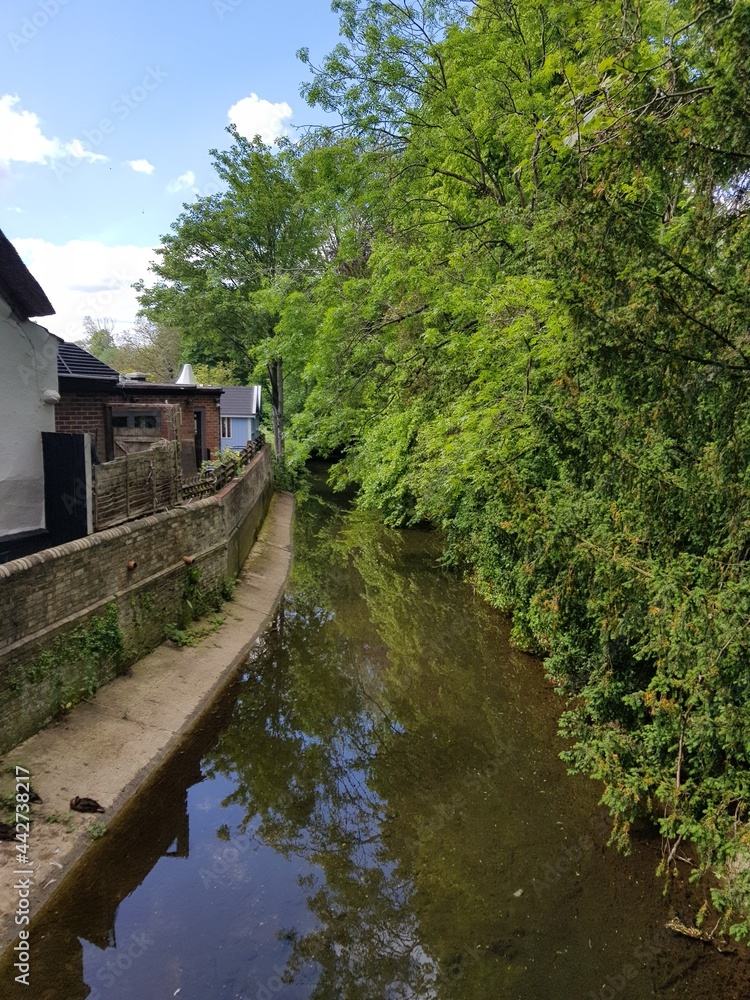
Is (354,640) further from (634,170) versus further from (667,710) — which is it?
(634,170)

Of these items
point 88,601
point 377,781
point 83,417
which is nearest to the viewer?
point 377,781

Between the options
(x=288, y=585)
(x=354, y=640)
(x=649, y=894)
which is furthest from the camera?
(x=288, y=585)

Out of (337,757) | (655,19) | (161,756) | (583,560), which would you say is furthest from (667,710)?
(655,19)

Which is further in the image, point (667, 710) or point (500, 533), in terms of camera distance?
point (500, 533)

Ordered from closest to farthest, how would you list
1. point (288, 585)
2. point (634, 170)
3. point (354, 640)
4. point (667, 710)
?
point (634, 170) → point (667, 710) → point (354, 640) → point (288, 585)

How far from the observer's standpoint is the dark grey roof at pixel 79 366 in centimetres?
1220

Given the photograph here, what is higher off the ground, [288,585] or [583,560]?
[583,560]

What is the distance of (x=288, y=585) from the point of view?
52.6ft

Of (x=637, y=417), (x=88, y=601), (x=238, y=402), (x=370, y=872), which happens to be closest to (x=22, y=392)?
(x=88, y=601)

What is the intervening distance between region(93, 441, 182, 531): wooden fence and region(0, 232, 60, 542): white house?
0.96 m

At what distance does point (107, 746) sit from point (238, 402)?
28.0 metres

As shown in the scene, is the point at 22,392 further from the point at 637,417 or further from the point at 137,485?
the point at 637,417

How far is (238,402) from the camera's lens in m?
34.1

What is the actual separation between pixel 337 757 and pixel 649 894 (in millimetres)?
3807
